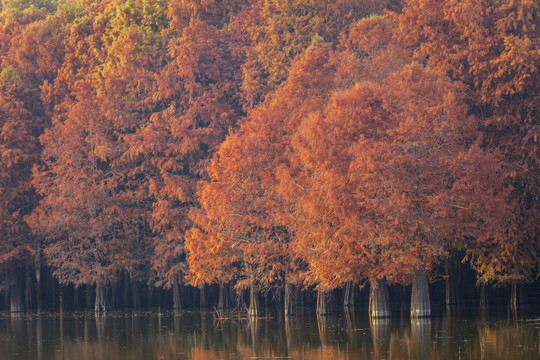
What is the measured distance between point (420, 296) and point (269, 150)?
11.5 metres

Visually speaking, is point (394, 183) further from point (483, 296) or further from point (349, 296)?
point (349, 296)

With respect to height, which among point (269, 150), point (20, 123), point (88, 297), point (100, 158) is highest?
point (20, 123)

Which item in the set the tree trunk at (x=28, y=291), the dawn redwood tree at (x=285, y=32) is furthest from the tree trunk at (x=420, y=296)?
the tree trunk at (x=28, y=291)

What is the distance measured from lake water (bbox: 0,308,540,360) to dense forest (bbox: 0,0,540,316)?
2.93 m

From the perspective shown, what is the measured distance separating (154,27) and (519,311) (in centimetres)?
3524

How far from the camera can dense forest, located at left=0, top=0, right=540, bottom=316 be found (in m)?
40.0

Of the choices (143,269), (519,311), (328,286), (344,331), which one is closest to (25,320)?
(143,269)

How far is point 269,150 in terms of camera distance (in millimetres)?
46969

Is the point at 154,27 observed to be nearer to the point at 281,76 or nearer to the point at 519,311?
the point at 281,76

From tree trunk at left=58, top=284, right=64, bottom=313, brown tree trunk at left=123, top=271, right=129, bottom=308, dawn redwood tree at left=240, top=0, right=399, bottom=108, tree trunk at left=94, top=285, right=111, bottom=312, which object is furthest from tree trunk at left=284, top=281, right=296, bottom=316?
tree trunk at left=58, top=284, right=64, bottom=313

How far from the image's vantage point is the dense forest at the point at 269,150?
4000 cm

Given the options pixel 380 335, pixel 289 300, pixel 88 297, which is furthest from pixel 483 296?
pixel 88 297

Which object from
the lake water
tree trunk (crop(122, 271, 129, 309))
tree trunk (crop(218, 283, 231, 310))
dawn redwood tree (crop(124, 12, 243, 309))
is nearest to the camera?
the lake water

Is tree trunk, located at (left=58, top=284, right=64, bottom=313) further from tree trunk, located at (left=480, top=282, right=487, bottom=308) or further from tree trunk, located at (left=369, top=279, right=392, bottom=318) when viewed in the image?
tree trunk, located at (left=480, top=282, right=487, bottom=308)
